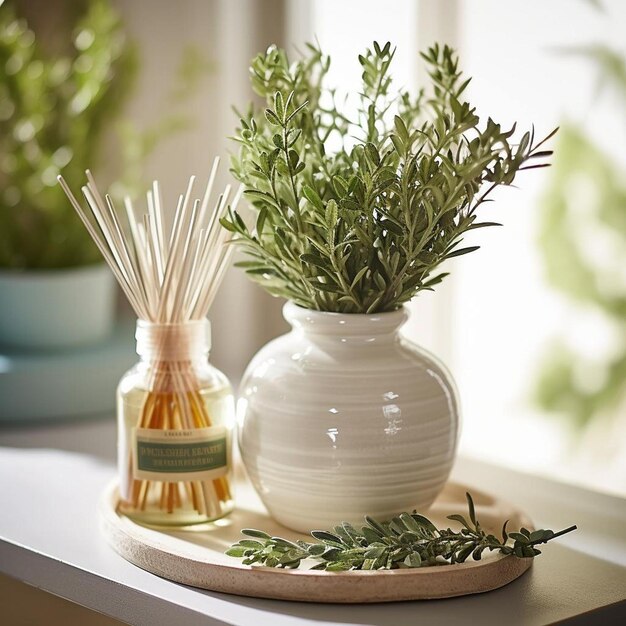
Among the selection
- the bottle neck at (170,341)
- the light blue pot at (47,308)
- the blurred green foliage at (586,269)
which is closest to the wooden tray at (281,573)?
the bottle neck at (170,341)

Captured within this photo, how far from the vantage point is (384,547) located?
0.66m

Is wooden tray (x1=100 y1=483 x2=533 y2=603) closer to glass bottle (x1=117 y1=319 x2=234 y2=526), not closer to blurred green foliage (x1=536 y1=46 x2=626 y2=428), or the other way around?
glass bottle (x1=117 y1=319 x2=234 y2=526)

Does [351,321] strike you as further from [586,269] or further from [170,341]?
[586,269]

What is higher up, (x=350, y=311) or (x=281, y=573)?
(x=350, y=311)

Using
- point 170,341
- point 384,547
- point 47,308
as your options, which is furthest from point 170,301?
point 47,308

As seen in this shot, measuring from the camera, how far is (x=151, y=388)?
770 millimetres

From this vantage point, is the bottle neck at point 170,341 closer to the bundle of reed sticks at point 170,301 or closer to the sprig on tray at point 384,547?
the bundle of reed sticks at point 170,301

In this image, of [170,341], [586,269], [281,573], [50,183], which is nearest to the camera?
[281,573]

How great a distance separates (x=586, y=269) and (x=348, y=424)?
125 centimetres

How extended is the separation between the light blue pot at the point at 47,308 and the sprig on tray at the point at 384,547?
1.87ft

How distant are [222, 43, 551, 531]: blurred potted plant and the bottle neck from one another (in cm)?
6

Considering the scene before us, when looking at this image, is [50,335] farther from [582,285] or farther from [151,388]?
[582,285]

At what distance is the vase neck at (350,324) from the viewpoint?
71cm

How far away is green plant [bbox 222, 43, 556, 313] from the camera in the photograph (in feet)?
2.14
